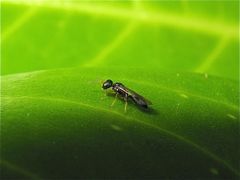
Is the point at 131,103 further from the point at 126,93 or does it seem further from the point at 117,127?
the point at 117,127

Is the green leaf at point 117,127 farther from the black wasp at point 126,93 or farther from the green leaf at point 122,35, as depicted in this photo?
the green leaf at point 122,35

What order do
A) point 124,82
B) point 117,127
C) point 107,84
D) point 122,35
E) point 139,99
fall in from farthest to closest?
1. point 122,35
2. point 107,84
3. point 124,82
4. point 139,99
5. point 117,127

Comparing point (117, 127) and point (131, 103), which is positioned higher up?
point (131, 103)

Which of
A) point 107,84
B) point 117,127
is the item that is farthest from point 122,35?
point 117,127

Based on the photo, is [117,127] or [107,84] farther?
[107,84]

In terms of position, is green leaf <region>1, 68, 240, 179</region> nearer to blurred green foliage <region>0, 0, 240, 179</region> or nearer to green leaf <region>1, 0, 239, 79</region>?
blurred green foliage <region>0, 0, 240, 179</region>

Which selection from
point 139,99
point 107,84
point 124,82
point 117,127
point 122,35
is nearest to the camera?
point 117,127

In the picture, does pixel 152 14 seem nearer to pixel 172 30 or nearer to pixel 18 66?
pixel 172 30
